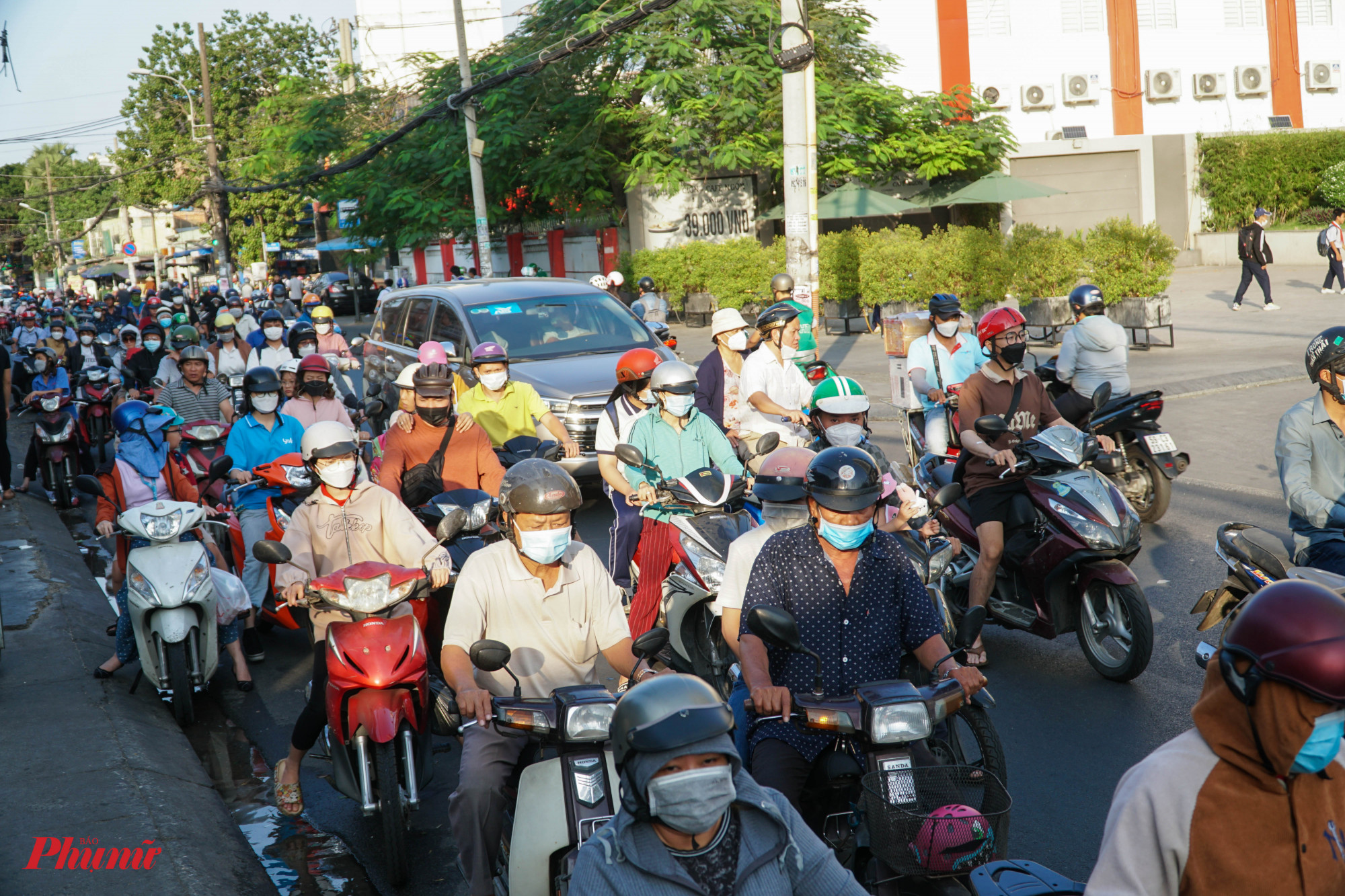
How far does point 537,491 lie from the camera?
4.23 m

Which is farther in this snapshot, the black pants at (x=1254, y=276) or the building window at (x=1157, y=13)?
the building window at (x=1157, y=13)

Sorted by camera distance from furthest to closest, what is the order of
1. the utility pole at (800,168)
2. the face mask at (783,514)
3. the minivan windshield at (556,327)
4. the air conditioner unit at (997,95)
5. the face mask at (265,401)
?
the air conditioner unit at (997,95), the utility pole at (800,168), the minivan windshield at (556,327), the face mask at (265,401), the face mask at (783,514)

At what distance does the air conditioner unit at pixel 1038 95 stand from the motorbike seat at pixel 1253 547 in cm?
3212

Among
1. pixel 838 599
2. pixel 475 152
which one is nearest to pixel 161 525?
pixel 838 599

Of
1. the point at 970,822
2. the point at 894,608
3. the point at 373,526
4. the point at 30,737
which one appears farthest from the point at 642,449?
the point at 970,822

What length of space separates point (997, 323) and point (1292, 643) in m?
5.18

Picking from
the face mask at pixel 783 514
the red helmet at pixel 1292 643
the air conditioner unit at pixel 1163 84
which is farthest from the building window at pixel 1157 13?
the red helmet at pixel 1292 643

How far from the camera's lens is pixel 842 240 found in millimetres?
24688

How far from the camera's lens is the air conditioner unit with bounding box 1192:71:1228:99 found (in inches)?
1393

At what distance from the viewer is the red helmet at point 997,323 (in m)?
6.99

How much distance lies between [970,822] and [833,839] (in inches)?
31.4

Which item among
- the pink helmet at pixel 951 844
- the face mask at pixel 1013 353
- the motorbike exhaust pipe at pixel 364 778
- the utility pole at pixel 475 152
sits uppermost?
the utility pole at pixel 475 152

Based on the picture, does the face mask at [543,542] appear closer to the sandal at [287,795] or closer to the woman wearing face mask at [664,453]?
the sandal at [287,795]

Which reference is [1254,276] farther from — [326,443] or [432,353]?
[326,443]
